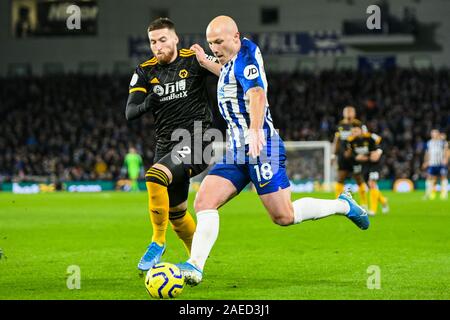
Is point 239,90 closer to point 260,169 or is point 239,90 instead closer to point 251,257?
point 260,169

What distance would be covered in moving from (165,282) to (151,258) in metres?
1.46

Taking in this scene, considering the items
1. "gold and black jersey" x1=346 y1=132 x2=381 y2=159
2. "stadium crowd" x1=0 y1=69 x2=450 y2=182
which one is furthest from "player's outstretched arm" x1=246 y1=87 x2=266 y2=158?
"stadium crowd" x1=0 y1=69 x2=450 y2=182

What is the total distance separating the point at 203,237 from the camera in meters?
7.14

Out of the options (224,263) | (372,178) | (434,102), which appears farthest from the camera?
(434,102)

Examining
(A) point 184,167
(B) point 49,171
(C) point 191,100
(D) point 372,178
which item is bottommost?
(B) point 49,171

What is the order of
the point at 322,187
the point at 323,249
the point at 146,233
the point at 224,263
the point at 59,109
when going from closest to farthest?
the point at 224,263 → the point at 323,249 → the point at 146,233 → the point at 322,187 → the point at 59,109

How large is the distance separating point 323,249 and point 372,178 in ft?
24.1

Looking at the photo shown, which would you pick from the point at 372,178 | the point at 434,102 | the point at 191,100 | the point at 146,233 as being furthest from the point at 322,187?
the point at 191,100

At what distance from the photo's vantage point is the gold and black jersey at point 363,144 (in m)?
18.2

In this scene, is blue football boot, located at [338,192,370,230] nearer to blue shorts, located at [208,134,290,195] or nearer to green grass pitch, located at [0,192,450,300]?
green grass pitch, located at [0,192,450,300]

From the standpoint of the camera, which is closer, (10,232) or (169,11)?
(10,232)

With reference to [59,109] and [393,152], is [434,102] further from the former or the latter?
[59,109]

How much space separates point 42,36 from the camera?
1922 inches

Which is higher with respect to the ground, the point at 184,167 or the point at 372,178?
the point at 184,167
